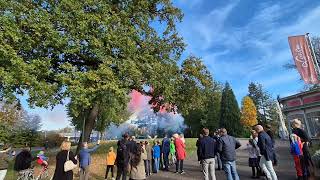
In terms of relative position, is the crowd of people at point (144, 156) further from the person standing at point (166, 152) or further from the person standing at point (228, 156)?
the person standing at point (228, 156)

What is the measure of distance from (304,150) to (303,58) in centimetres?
1411

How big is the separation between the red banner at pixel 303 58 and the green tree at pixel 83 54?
7427 mm

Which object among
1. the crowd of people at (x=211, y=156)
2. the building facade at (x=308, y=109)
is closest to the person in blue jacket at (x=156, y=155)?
the crowd of people at (x=211, y=156)

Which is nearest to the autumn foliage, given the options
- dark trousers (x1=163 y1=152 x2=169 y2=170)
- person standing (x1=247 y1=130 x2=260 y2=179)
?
dark trousers (x1=163 y1=152 x2=169 y2=170)

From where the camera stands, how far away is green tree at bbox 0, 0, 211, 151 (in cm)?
1892

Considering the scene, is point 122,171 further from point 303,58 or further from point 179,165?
point 303,58

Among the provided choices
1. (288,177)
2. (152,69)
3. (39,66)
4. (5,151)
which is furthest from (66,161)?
(152,69)

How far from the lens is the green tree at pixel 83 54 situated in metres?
18.9

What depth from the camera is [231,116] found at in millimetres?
60031

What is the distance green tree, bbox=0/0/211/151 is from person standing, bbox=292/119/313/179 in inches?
451

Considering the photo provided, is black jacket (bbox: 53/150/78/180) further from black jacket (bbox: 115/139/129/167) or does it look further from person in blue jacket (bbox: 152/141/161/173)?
person in blue jacket (bbox: 152/141/161/173)

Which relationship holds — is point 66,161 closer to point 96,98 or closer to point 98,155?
point 96,98

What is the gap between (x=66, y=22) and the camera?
65.0 feet

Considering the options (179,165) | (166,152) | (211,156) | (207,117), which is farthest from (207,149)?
(207,117)
